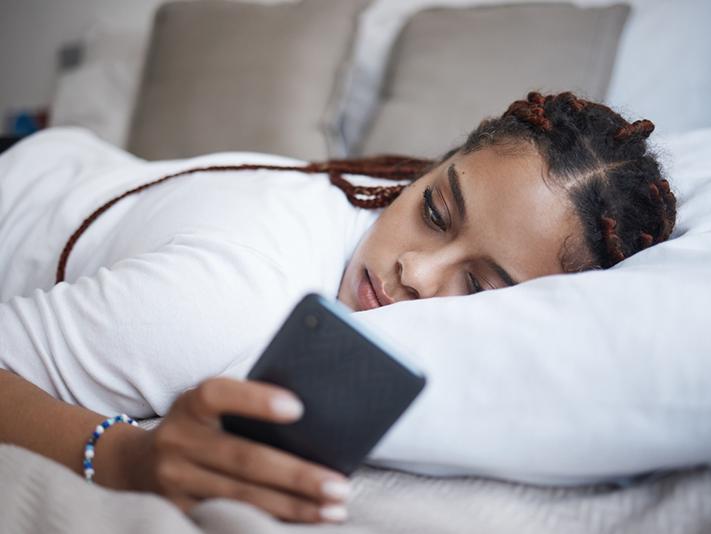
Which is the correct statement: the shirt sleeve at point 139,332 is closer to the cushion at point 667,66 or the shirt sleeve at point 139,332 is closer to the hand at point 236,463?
the hand at point 236,463

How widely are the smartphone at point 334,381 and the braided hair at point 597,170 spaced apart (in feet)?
1.44

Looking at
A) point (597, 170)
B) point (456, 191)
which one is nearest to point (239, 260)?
point (456, 191)

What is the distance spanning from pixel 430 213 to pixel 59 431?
19.6 inches

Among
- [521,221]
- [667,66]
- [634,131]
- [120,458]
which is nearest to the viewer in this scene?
[120,458]

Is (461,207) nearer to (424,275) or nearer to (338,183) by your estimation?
(424,275)

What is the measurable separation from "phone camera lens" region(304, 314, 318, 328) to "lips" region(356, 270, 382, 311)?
39 cm

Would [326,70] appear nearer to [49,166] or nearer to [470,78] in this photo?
[470,78]

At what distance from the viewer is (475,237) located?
0.78 meters

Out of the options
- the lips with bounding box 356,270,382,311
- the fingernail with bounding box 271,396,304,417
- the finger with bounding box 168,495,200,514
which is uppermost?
the fingernail with bounding box 271,396,304,417

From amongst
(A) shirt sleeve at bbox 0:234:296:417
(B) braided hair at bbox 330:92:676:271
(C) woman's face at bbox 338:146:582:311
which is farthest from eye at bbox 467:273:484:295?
(A) shirt sleeve at bbox 0:234:296:417

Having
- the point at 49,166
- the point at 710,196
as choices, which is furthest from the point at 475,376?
the point at 49,166

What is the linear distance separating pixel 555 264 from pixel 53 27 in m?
2.45

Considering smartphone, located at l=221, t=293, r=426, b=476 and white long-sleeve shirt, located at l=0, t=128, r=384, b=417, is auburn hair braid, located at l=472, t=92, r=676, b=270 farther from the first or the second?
smartphone, located at l=221, t=293, r=426, b=476

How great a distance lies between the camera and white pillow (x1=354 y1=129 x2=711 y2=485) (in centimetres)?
50
